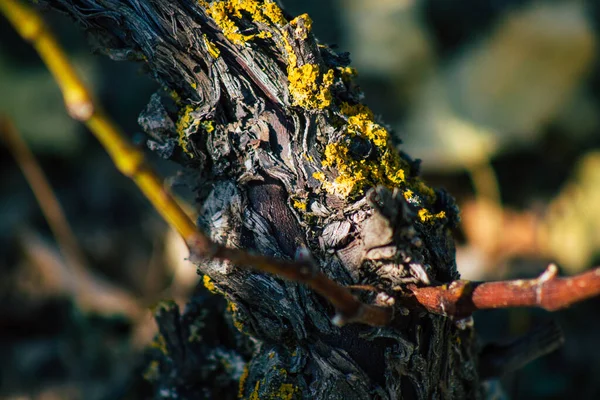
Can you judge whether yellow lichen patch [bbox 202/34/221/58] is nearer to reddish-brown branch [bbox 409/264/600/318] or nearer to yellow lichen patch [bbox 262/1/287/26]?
yellow lichen patch [bbox 262/1/287/26]

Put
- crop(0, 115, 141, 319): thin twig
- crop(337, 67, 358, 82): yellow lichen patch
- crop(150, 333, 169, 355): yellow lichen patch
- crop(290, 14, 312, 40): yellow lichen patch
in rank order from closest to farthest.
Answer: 1. crop(290, 14, 312, 40): yellow lichen patch
2. crop(337, 67, 358, 82): yellow lichen patch
3. crop(150, 333, 169, 355): yellow lichen patch
4. crop(0, 115, 141, 319): thin twig

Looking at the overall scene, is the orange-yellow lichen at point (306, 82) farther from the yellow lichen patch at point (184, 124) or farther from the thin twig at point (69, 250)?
the thin twig at point (69, 250)

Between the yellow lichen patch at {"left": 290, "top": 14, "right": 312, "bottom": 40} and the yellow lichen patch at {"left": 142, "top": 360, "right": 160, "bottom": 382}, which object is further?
the yellow lichen patch at {"left": 142, "top": 360, "right": 160, "bottom": 382}

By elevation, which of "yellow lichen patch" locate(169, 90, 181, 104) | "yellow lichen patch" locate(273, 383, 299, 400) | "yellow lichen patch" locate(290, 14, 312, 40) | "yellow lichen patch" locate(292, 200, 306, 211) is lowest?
"yellow lichen patch" locate(273, 383, 299, 400)

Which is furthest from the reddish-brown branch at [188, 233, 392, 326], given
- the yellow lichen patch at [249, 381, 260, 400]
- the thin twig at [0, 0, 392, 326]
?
the yellow lichen patch at [249, 381, 260, 400]

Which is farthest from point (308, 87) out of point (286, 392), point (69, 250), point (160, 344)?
point (69, 250)

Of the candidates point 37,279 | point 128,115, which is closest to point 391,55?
point 128,115

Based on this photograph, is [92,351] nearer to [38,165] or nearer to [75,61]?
[38,165]
